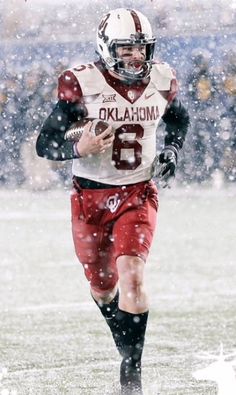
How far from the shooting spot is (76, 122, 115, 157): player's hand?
4738 millimetres

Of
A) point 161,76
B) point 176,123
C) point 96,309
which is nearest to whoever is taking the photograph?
point 161,76

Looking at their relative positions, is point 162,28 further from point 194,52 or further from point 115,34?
point 115,34

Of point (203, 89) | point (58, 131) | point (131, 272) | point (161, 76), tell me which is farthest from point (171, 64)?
point (131, 272)

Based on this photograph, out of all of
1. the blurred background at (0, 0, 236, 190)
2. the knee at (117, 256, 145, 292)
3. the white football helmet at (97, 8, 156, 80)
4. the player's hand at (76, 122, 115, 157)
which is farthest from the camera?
the blurred background at (0, 0, 236, 190)

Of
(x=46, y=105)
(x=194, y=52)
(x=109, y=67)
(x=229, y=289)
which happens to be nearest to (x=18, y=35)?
(x=46, y=105)

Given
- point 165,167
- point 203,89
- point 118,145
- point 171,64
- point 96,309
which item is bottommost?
point 203,89

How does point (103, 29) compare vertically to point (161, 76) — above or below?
above

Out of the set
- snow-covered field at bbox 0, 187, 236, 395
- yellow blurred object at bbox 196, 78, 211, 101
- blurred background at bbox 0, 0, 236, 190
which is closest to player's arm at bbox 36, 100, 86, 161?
snow-covered field at bbox 0, 187, 236, 395

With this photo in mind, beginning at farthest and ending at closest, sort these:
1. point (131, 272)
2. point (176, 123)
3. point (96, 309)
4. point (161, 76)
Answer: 1. point (96, 309)
2. point (176, 123)
3. point (161, 76)
4. point (131, 272)

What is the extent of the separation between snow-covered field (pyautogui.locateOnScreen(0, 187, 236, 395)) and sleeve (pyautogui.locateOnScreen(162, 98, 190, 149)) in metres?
1.03

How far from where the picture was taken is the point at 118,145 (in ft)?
16.3

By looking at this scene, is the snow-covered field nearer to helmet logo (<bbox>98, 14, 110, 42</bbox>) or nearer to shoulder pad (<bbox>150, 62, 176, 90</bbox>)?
shoulder pad (<bbox>150, 62, 176, 90</bbox>)

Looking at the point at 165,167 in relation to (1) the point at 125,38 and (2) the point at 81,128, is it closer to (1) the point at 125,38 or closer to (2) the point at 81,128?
(2) the point at 81,128

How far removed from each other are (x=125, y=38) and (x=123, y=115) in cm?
32
